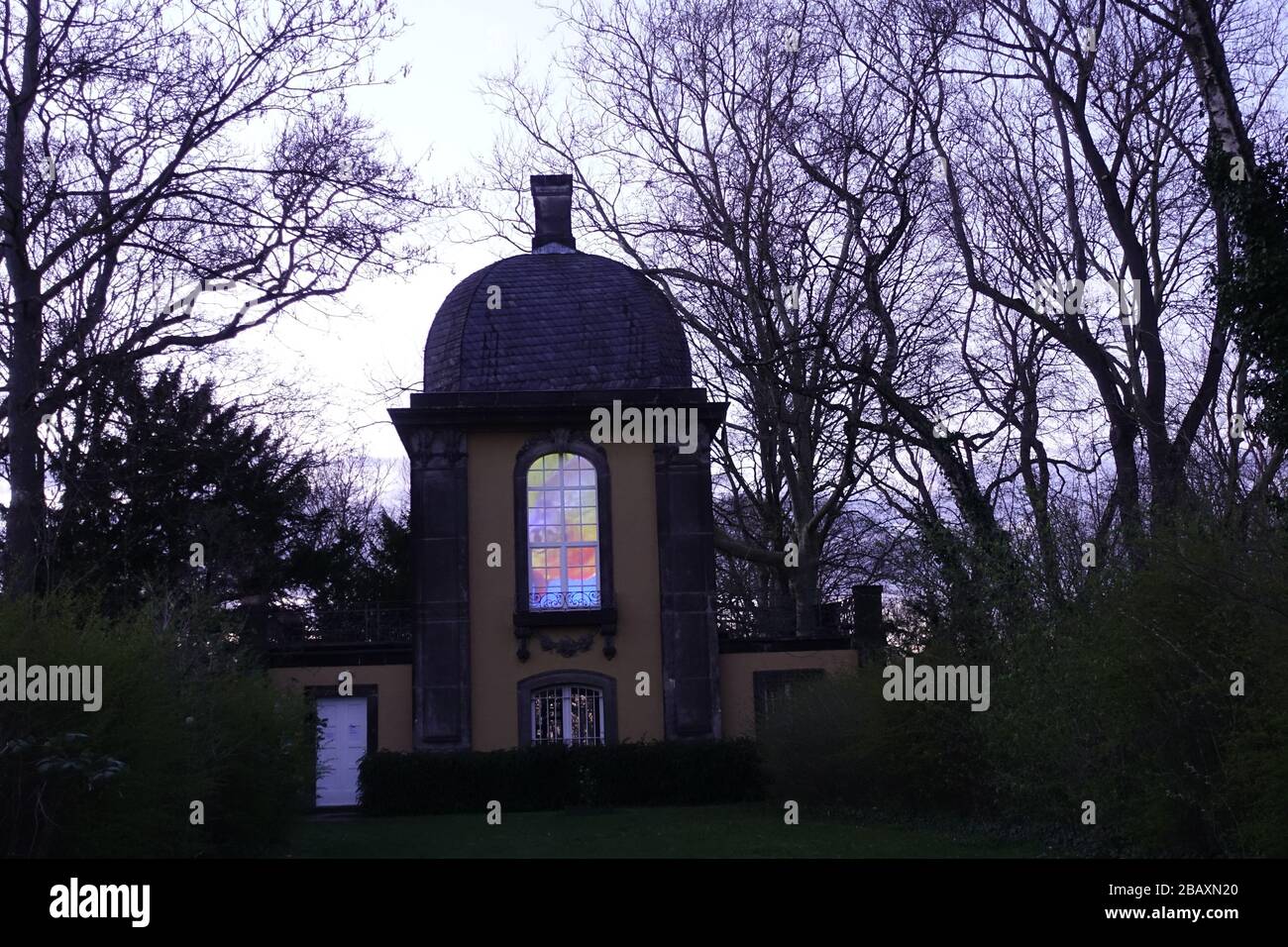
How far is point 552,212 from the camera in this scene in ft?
84.6

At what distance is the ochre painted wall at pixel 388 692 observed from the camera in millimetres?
22594

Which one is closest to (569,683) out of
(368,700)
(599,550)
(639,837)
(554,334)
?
(599,550)

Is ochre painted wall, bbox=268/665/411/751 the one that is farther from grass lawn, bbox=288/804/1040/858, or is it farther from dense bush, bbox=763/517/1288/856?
dense bush, bbox=763/517/1288/856

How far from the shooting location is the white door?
22734 millimetres

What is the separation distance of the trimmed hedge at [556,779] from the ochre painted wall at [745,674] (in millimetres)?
1357

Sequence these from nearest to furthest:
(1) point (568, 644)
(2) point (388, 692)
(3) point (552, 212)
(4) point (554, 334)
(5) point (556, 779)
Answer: (5) point (556, 779), (1) point (568, 644), (2) point (388, 692), (4) point (554, 334), (3) point (552, 212)

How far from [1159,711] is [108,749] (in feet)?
25.3

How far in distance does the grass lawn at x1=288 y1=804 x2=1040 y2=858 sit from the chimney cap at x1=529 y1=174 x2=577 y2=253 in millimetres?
10555

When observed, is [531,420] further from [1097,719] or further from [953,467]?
[1097,719]

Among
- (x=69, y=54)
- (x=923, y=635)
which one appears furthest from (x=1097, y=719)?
(x=69, y=54)

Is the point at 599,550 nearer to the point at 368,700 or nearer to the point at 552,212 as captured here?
the point at 368,700

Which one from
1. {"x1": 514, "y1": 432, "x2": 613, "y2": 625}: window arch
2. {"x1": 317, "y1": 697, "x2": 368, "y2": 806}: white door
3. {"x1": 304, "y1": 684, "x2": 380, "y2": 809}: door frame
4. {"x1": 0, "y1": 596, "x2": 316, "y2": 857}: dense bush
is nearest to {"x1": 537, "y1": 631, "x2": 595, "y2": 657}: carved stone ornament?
{"x1": 514, "y1": 432, "x2": 613, "y2": 625}: window arch

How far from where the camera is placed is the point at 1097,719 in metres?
11.8

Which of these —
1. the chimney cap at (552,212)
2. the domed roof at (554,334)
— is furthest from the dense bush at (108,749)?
the chimney cap at (552,212)
